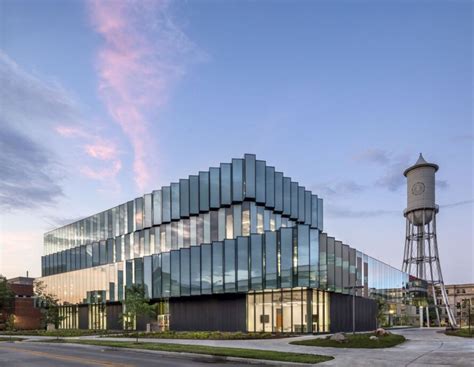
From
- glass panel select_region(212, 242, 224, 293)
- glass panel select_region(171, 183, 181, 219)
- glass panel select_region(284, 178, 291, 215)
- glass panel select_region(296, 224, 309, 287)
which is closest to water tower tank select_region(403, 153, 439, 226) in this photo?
glass panel select_region(284, 178, 291, 215)

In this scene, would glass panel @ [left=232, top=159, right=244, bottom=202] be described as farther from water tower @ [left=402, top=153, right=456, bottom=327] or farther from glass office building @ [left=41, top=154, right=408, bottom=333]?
water tower @ [left=402, top=153, right=456, bottom=327]

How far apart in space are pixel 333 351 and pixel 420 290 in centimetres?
7105

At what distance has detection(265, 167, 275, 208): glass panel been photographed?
183 ft

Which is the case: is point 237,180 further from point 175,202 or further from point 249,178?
point 175,202

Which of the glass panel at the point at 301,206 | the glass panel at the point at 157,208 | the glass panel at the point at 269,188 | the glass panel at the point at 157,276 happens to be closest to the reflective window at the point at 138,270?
the glass panel at the point at 157,276

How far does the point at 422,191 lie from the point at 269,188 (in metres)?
60.5

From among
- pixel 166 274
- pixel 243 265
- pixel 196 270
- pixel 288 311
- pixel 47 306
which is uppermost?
pixel 243 265

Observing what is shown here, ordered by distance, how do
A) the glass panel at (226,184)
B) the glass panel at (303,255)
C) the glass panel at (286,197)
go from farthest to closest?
the glass panel at (286,197) → the glass panel at (226,184) → the glass panel at (303,255)

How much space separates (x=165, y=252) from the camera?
56.6 metres

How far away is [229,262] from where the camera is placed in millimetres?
47969

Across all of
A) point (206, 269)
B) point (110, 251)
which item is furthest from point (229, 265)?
point (110, 251)

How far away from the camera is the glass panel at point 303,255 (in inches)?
1700

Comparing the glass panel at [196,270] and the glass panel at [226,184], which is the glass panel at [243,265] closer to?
the glass panel at [196,270]

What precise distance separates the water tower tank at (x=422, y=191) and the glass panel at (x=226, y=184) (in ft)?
210
